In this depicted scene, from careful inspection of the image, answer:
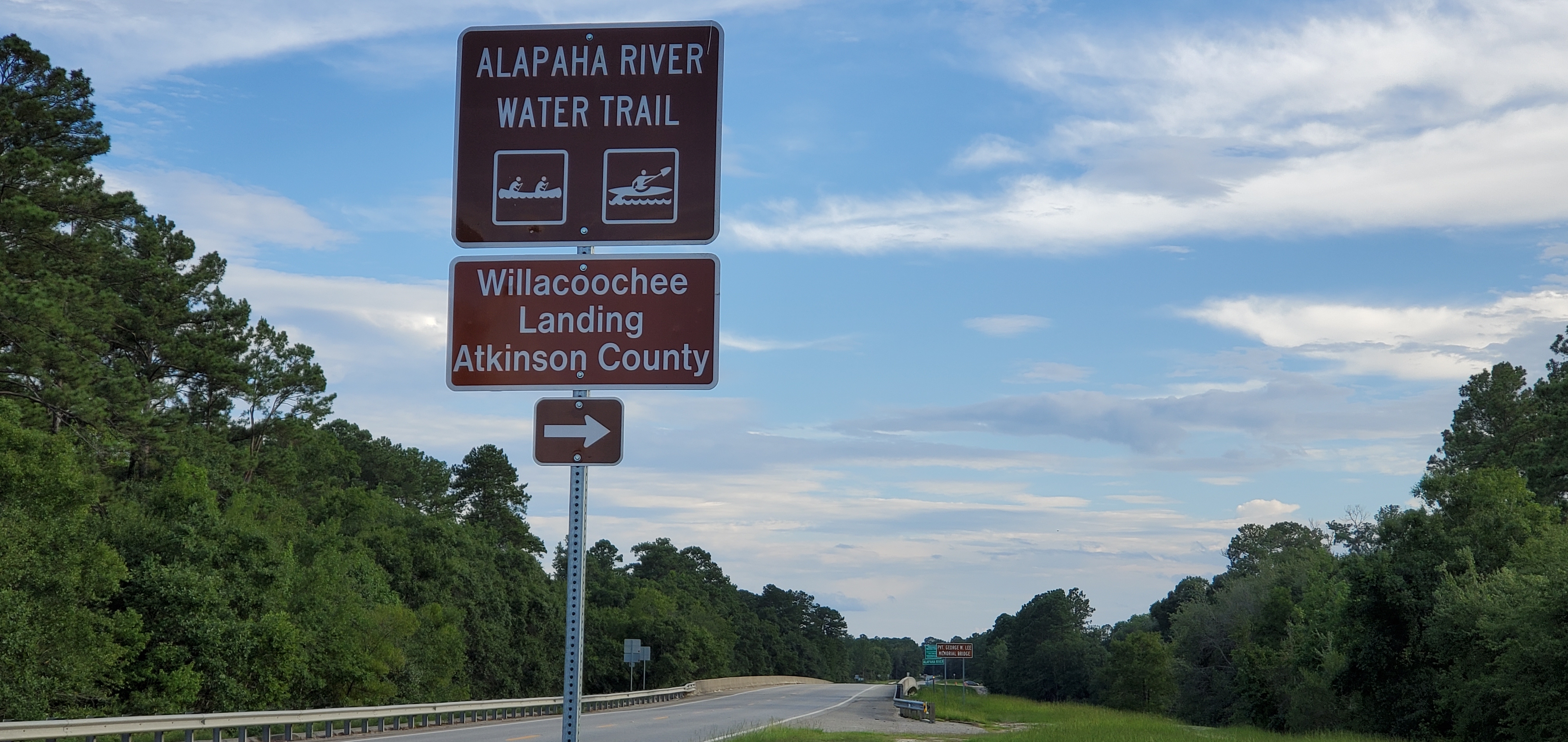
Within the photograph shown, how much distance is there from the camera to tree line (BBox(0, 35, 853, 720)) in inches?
1019

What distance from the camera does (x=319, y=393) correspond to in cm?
5575

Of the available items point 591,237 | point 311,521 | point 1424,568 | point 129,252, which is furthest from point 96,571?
point 1424,568

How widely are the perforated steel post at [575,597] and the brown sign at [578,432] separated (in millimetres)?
81

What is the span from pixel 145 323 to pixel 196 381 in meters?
6.35

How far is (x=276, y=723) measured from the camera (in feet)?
75.3

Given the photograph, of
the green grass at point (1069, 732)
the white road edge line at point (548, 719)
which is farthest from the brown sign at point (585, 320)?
the white road edge line at point (548, 719)

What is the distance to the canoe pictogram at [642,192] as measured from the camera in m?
6.30

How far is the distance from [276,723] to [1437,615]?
106 ft

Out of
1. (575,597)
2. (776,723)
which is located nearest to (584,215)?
(575,597)

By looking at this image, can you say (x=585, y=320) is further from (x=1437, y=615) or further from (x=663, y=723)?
(x=1437, y=615)

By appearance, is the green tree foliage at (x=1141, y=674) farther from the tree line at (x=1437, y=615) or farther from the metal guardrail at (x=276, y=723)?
the metal guardrail at (x=276, y=723)

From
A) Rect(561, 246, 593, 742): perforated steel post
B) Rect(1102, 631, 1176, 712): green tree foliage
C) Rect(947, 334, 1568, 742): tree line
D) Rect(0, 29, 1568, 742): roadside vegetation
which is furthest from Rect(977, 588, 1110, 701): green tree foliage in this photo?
Rect(561, 246, 593, 742): perforated steel post

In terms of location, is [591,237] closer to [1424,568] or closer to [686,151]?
[686,151]

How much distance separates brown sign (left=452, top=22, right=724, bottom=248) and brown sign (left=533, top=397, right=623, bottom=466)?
89cm
